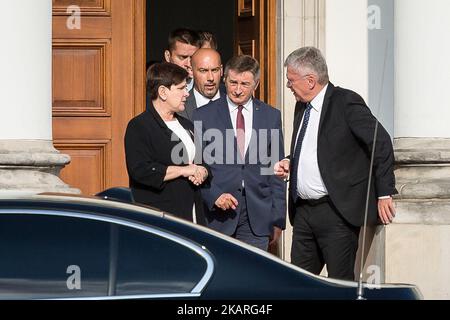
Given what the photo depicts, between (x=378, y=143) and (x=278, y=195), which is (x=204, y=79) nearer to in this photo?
(x=278, y=195)

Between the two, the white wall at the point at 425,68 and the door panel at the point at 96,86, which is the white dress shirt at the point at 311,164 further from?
the door panel at the point at 96,86

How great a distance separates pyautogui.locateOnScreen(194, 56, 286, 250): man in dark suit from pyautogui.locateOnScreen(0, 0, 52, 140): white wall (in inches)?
50.1

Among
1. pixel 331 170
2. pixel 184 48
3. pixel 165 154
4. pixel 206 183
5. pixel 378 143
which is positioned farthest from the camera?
pixel 184 48

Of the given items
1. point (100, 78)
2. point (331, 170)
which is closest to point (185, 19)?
point (100, 78)

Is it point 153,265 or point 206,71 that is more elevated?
point 206,71

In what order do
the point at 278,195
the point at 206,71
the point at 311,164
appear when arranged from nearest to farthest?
the point at 311,164, the point at 278,195, the point at 206,71

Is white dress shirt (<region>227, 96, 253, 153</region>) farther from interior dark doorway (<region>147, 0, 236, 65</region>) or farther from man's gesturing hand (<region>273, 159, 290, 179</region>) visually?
interior dark doorway (<region>147, 0, 236, 65</region>)

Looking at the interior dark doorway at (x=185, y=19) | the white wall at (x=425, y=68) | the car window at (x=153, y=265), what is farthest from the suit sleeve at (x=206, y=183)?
the interior dark doorway at (x=185, y=19)

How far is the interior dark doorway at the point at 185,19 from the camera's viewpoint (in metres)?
19.9

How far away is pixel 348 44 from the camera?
41.0 ft

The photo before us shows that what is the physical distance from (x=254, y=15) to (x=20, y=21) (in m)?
2.90

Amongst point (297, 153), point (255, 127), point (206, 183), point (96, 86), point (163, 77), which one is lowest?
point (206, 183)

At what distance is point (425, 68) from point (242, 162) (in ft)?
5.76
